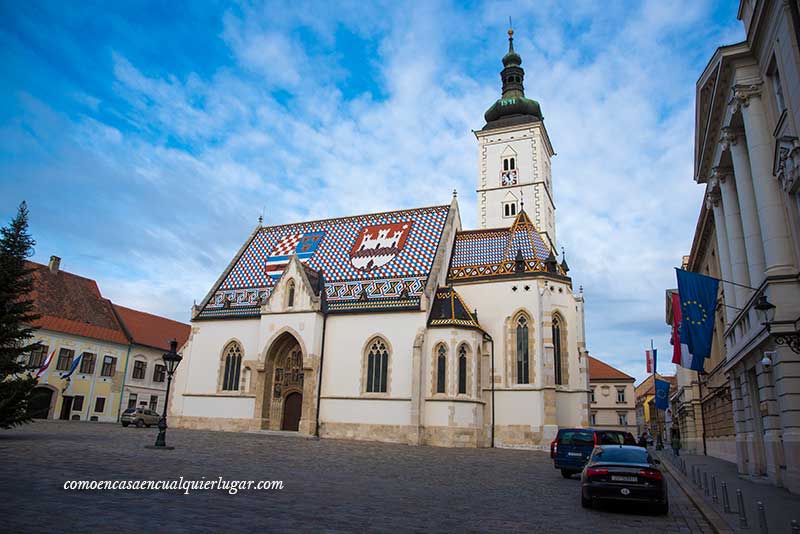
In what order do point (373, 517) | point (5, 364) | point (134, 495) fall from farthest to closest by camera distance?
point (5, 364) < point (134, 495) < point (373, 517)

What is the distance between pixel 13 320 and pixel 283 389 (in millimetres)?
20064

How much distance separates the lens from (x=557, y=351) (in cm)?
3600

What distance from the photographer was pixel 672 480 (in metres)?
19.0

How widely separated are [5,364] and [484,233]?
30.3 metres

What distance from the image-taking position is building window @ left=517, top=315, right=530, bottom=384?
35156mm


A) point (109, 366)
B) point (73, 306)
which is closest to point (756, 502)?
point (109, 366)

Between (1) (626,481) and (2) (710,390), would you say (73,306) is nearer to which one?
(2) (710,390)

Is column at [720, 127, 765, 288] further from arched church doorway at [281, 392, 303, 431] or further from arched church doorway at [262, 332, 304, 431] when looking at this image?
arched church doorway at [281, 392, 303, 431]

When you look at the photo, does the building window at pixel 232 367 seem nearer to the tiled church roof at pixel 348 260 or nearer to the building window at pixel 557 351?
the tiled church roof at pixel 348 260

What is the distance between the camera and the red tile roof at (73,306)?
4425 cm

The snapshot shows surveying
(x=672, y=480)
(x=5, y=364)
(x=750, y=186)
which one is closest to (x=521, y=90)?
(x=750, y=186)

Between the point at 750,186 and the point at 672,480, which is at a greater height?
the point at 750,186

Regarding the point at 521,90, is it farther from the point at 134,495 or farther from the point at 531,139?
the point at 134,495

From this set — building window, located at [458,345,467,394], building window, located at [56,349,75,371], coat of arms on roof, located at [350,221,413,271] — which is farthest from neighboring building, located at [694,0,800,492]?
building window, located at [56,349,75,371]
